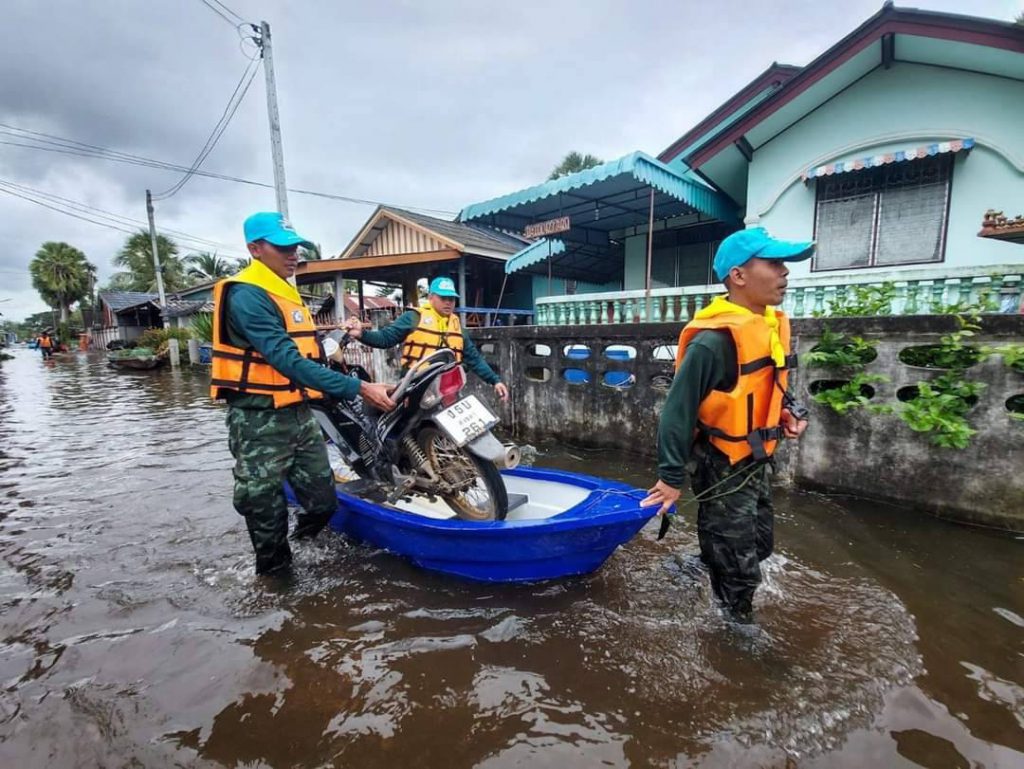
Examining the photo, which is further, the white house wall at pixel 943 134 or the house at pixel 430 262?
the house at pixel 430 262

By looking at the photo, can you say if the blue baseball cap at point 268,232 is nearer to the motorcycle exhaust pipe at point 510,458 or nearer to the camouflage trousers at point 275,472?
the camouflage trousers at point 275,472

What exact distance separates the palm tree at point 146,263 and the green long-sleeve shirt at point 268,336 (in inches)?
1835

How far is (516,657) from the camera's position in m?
2.43

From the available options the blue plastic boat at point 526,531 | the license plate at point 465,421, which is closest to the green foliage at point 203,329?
the blue plastic boat at point 526,531

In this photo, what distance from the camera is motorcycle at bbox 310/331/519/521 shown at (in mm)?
3012

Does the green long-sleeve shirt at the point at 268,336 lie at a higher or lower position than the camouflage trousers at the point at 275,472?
higher

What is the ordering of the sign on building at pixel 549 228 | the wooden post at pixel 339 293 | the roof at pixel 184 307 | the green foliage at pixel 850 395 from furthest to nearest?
the roof at pixel 184 307 < the wooden post at pixel 339 293 < the sign on building at pixel 549 228 < the green foliage at pixel 850 395

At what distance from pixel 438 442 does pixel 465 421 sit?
0.43m

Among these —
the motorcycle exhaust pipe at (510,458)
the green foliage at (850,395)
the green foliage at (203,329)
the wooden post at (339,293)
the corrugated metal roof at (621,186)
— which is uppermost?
the corrugated metal roof at (621,186)

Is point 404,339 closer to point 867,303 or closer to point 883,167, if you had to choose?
point 867,303

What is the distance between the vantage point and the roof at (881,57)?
17.6ft

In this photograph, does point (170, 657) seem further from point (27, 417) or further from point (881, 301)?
point (27, 417)

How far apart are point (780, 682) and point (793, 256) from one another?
196 centimetres

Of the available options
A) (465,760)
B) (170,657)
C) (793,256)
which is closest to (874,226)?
(793,256)
